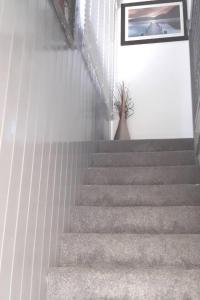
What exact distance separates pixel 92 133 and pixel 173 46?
234 centimetres

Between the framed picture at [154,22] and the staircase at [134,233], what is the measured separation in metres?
2.33

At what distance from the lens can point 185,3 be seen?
16.2 ft

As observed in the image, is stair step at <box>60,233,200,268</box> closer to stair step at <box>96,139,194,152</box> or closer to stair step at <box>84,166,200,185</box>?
stair step at <box>84,166,200,185</box>

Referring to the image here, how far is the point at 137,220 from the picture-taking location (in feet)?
7.52

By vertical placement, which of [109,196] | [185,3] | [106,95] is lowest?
[109,196]

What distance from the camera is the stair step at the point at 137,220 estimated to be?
2238 mm

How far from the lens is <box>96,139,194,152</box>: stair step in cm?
337

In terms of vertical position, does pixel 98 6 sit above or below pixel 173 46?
below

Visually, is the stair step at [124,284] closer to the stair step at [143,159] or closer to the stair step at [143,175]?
the stair step at [143,175]

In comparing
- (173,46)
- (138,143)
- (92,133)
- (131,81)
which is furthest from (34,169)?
(173,46)

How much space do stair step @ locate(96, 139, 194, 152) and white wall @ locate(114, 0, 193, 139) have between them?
109 centimetres

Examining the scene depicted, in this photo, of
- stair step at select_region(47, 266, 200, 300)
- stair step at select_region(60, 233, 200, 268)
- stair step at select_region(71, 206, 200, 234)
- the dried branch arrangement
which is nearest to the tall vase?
the dried branch arrangement

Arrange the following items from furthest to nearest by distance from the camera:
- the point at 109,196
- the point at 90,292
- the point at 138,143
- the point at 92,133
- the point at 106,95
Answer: the point at 106,95 → the point at 138,143 → the point at 92,133 → the point at 109,196 → the point at 90,292

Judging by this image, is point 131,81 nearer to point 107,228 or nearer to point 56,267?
point 107,228
